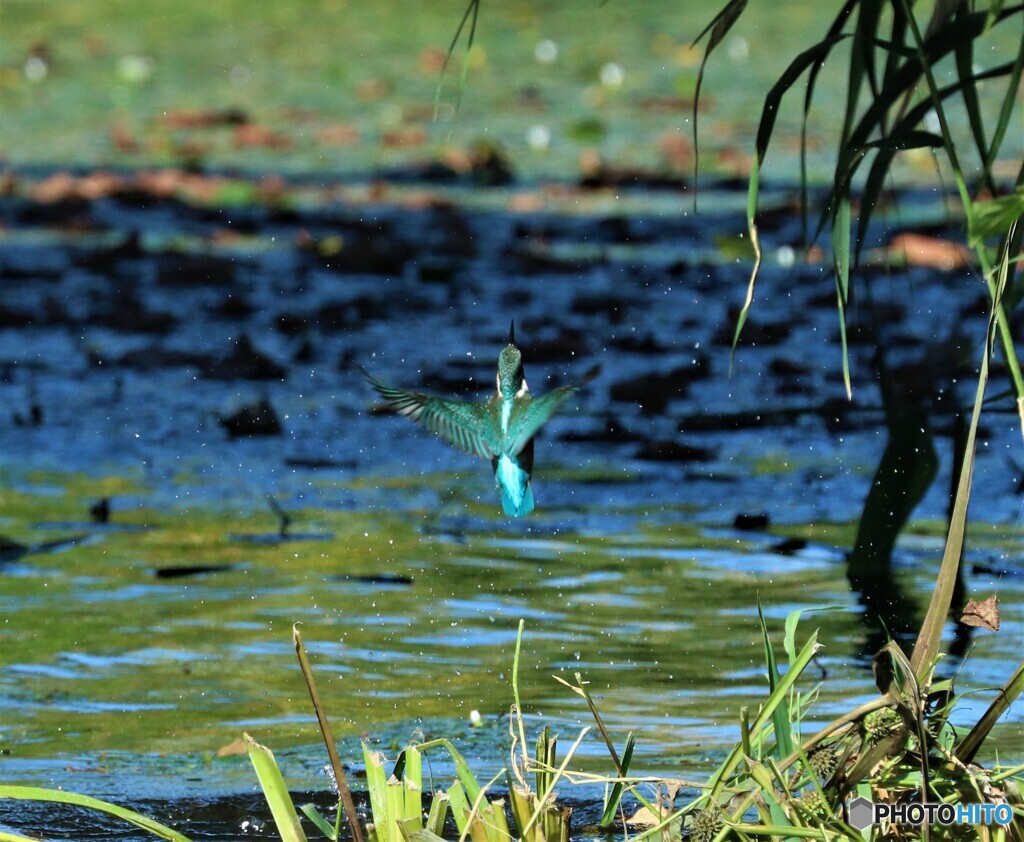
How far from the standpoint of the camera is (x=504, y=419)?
2939 millimetres

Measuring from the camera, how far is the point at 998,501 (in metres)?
4.82

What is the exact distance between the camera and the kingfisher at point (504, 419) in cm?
289

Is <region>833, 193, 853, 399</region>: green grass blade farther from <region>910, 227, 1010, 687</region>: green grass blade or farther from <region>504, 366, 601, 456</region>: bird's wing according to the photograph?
<region>504, 366, 601, 456</region>: bird's wing

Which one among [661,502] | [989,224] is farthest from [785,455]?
[989,224]

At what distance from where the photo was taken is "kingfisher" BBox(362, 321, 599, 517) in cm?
289

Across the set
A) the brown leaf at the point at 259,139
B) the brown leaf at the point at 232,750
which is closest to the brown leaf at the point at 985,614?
the brown leaf at the point at 232,750

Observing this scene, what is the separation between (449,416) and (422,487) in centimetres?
199

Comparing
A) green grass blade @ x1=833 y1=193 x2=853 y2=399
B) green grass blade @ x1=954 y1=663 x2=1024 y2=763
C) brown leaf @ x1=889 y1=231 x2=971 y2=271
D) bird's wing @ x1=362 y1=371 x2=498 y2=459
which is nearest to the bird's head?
bird's wing @ x1=362 y1=371 x2=498 y2=459

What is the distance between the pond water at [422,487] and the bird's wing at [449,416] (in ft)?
1.72

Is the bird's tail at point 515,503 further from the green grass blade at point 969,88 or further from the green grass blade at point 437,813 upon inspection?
the green grass blade at point 969,88

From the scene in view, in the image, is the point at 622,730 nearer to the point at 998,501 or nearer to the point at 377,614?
the point at 377,614

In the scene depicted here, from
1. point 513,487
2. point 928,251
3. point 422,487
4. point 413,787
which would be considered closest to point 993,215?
point 413,787

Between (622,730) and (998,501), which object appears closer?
(622,730)

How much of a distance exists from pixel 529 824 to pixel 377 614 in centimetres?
191
